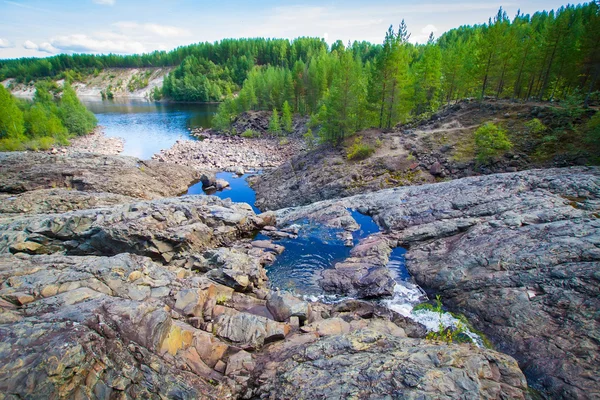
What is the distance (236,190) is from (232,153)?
2122cm

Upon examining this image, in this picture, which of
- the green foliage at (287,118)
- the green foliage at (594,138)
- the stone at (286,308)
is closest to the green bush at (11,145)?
the green foliage at (287,118)

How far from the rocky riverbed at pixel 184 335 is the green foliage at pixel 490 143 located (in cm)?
1666

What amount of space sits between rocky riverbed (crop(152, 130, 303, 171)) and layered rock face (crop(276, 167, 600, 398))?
32587 mm

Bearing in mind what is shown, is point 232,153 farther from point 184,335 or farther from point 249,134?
point 184,335

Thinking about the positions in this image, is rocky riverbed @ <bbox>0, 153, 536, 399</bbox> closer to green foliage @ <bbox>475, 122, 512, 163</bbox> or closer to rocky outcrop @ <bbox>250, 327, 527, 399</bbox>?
rocky outcrop @ <bbox>250, 327, 527, 399</bbox>

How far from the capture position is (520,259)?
52.4ft

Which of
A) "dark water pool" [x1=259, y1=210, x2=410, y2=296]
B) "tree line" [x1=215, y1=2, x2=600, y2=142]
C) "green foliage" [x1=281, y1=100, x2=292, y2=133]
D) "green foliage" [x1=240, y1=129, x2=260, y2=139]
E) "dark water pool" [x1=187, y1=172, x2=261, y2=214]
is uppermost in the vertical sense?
"tree line" [x1=215, y1=2, x2=600, y2=142]

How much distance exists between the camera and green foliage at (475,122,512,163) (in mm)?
32094

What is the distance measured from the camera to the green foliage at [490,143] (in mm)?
32094

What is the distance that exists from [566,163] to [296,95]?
238 feet

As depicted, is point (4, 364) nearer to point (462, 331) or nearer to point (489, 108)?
point (462, 331)

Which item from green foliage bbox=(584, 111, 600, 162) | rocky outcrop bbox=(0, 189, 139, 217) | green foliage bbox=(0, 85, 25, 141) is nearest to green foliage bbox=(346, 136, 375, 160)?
green foliage bbox=(584, 111, 600, 162)

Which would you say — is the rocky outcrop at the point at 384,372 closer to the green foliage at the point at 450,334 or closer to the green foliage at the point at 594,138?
the green foliage at the point at 450,334

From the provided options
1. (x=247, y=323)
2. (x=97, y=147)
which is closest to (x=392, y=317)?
(x=247, y=323)
